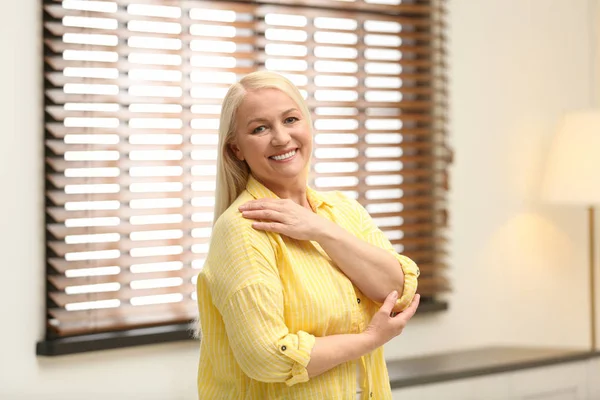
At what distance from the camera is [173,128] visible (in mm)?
Result: 2828

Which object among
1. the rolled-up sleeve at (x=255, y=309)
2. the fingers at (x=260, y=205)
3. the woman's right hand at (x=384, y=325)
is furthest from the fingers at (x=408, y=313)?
the fingers at (x=260, y=205)

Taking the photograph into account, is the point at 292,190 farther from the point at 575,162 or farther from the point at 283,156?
the point at 575,162

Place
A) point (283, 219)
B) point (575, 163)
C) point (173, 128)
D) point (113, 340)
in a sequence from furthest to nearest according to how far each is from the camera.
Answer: point (575, 163) → point (173, 128) → point (113, 340) → point (283, 219)

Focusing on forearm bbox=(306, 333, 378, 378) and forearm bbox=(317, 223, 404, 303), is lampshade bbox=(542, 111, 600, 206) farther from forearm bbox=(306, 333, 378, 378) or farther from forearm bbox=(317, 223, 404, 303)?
forearm bbox=(306, 333, 378, 378)

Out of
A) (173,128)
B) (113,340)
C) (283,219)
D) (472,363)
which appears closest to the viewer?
(283,219)

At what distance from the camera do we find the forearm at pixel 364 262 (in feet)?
5.16

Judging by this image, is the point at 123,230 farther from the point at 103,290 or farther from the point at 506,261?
the point at 506,261

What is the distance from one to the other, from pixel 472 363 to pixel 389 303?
172 cm

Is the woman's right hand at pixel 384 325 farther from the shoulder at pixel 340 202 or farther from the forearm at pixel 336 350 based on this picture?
the shoulder at pixel 340 202

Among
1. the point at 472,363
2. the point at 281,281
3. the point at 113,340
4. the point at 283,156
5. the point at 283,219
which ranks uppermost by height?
the point at 283,156

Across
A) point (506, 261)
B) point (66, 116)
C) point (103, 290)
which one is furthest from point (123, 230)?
point (506, 261)

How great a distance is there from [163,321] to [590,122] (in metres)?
1.85

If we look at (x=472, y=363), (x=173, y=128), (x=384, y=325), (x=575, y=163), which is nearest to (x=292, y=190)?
(x=384, y=325)

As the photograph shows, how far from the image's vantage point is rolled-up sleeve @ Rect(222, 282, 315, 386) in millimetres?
1439
